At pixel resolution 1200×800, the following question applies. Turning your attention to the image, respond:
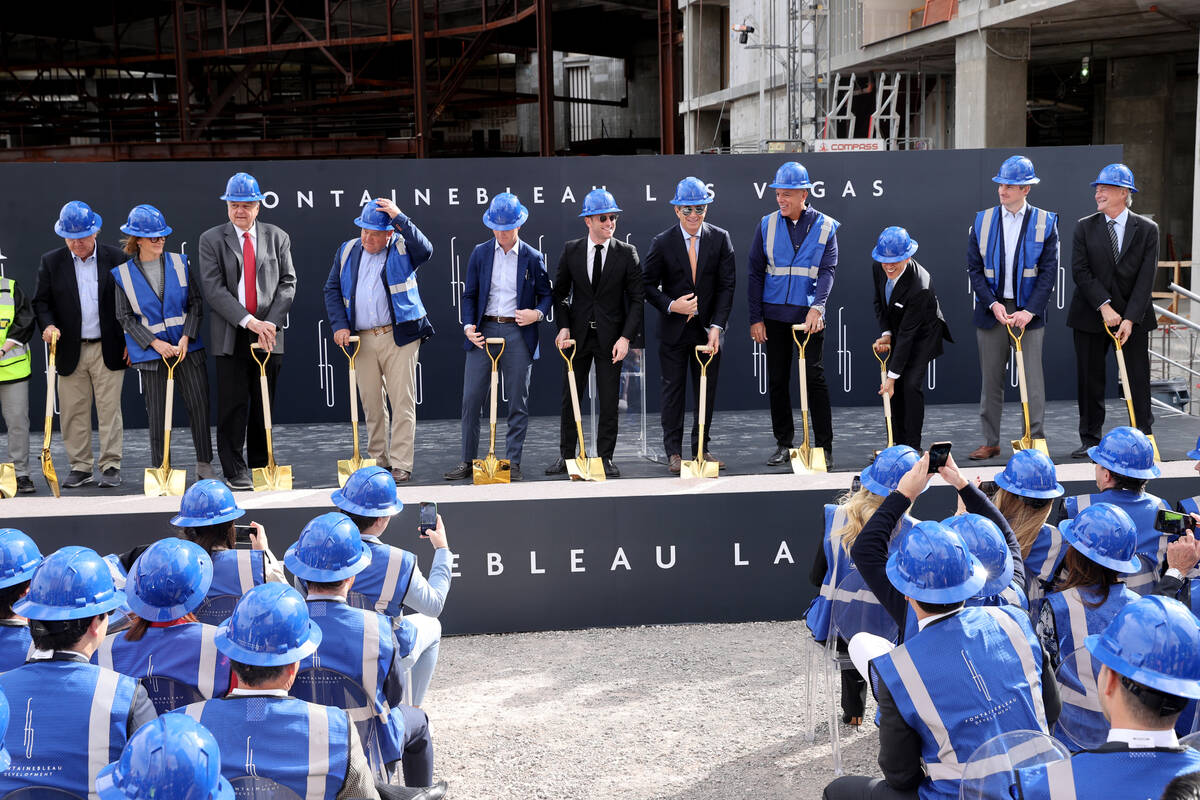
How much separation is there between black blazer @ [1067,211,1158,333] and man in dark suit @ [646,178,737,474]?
1995 millimetres

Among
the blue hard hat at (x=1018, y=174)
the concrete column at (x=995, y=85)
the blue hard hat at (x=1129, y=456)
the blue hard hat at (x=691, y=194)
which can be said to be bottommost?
the blue hard hat at (x=1129, y=456)

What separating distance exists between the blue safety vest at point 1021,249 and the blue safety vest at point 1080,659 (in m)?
3.60

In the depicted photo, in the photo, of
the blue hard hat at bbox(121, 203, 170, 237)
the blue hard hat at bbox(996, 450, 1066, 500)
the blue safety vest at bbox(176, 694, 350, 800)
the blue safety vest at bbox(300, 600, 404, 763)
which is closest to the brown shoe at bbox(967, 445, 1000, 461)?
the blue hard hat at bbox(996, 450, 1066, 500)

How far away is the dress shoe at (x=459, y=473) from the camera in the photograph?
255 inches

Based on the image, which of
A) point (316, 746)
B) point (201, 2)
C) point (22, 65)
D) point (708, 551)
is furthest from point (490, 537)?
point (22, 65)

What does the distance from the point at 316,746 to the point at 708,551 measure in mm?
3541

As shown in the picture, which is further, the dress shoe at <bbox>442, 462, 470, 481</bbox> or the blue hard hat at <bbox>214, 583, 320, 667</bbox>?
the dress shoe at <bbox>442, 462, 470, 481</bbox>

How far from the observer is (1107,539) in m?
3.20

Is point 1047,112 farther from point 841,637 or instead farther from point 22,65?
point 841,637

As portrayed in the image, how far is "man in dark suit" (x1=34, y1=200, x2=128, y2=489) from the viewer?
6.36 meters

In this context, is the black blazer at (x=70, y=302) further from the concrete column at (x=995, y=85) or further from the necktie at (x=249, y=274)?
the concrete column at (x=995, y=85)

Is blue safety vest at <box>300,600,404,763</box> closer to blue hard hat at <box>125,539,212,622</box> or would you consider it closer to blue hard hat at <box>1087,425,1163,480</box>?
blue hard hat at <box>125,539,212,622</box>

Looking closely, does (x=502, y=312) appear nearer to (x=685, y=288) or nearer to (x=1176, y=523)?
(x=685, y=288)

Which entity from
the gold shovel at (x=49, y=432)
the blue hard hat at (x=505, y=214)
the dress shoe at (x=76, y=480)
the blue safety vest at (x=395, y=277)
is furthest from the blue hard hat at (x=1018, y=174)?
the dress shoe at (x=76, y=480)
